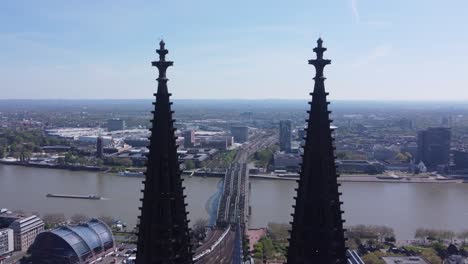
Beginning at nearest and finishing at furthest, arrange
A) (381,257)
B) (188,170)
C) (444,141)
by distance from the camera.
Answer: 1. (381,257)
2. (188,170)
3. (444,141)

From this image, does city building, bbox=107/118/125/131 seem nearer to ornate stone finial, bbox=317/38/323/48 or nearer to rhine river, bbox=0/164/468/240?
rhine river, bbox=0/164/468/240

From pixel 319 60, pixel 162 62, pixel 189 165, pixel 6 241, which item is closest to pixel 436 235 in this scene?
pixel 6 241

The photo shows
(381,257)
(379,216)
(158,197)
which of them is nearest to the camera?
(158,197)

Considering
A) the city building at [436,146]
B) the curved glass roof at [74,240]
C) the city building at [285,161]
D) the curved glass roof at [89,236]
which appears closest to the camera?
the curved glass roof at [74,240]

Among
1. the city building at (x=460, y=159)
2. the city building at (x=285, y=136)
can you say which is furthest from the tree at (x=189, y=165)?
the city building at (x=460, y=159)

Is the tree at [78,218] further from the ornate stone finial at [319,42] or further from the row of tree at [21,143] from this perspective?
the row of tree at [21,143]

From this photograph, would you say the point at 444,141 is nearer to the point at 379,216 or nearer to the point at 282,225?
the point at 379,216

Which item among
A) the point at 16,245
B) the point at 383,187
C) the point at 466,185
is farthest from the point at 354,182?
the point at 16,245
